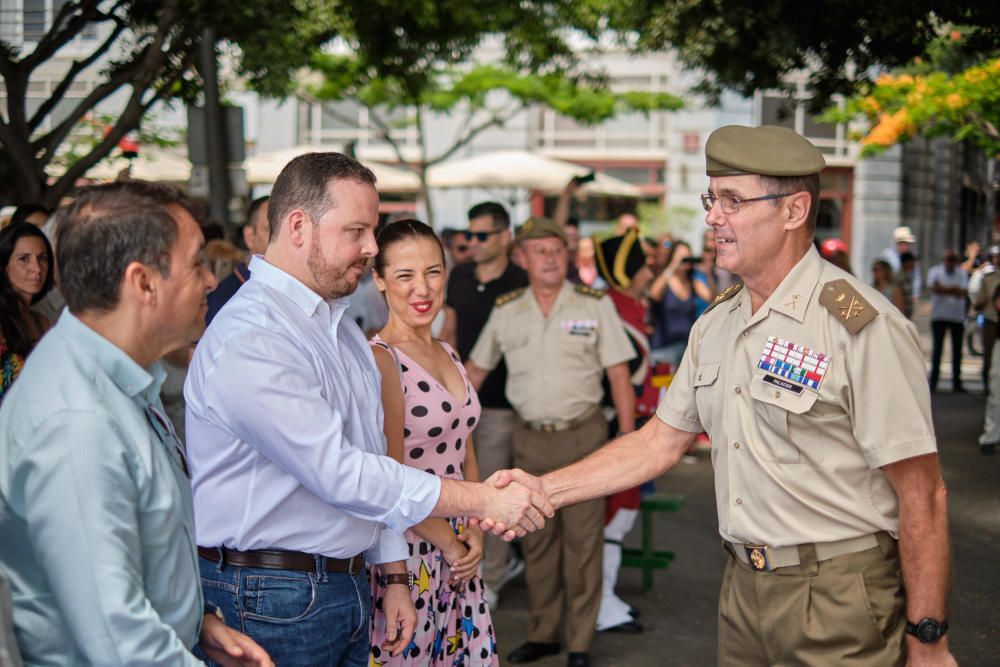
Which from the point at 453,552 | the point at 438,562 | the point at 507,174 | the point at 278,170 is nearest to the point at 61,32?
the point at 438,562

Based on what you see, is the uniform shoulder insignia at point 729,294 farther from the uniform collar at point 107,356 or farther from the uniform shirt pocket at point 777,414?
the uniform collar at point 107,356

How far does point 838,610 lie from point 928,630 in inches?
8.8

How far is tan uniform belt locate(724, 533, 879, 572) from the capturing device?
9.52 ft

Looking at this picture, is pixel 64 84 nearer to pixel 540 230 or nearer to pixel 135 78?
pixel 135 78

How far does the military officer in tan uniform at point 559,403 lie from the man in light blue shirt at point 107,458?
147 inches

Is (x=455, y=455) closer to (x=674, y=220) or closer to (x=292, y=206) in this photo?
(x=292, y=206)

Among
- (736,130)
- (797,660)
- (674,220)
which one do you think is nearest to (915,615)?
(797,660)

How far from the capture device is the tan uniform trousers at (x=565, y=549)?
579 cm

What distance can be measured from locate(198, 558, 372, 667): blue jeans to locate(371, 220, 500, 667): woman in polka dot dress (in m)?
0.72

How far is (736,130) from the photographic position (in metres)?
3.16

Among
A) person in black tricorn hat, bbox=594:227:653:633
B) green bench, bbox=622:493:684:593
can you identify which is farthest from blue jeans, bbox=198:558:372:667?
green bench, bbox=622:493:684:593

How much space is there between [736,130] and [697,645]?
3.59 meters

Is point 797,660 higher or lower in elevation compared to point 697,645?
higher

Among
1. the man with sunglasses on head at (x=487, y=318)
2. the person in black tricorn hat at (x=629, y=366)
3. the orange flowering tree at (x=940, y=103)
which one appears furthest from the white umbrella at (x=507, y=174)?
the man with sunglasses on head at (x=487, y=318)
